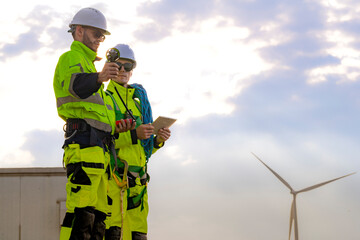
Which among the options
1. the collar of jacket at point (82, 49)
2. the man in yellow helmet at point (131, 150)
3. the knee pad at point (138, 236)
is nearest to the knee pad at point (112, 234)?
the man in yellow helmet at point (131, 150)

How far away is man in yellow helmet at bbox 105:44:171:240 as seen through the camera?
6.92 meters

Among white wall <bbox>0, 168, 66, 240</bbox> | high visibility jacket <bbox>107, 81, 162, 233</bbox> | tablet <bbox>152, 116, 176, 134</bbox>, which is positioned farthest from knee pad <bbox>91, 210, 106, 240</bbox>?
white wall <bbox>0, 168, 66, 240</bbox>

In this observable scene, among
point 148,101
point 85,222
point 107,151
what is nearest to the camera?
point 85,222

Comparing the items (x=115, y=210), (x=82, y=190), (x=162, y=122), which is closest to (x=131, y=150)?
(x=162, y=122)

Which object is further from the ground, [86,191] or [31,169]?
[31,169]

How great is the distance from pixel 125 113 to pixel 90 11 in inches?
61.1

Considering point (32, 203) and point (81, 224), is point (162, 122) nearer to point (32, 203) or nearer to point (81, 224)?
point (81, 224)

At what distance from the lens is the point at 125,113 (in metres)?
7.23

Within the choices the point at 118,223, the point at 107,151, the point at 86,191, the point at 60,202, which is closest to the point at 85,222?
the point at 86,191

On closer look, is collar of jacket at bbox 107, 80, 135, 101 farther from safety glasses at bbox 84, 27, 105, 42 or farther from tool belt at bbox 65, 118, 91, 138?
tool belt at bbox 65, 118, 91, 138

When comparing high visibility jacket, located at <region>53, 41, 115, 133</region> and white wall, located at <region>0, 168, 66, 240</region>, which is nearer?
high visibility jacket, located at <region>53, 41, 115, 133</region>

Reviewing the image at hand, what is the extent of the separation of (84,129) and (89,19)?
1283 mm

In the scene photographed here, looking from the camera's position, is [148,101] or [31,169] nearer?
[148,101]

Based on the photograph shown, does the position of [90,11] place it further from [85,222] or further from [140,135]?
[85,222]
